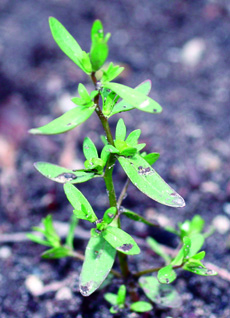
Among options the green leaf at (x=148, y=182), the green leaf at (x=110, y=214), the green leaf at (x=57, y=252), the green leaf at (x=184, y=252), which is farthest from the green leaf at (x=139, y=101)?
the green leaf at (x=57, y=252)

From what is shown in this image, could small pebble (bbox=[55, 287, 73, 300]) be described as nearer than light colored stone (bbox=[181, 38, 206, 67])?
Yes

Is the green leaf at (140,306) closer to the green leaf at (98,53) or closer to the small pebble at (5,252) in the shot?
the small pebble at (5,252)

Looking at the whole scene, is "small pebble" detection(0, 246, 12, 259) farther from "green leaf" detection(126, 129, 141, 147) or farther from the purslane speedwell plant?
"green leaf" detection(126, 129, 141, 147)

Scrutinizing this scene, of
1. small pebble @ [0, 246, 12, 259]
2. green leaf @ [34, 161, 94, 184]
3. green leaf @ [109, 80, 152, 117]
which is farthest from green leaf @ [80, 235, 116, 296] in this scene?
small pebble @ [0, 246, 12, 259]

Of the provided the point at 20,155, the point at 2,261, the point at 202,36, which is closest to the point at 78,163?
the point at 20,155

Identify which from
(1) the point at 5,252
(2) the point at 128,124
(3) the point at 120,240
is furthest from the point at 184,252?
(2) the point at 128,124

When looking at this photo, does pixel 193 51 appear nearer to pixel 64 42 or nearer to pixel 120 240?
pixel 64 42

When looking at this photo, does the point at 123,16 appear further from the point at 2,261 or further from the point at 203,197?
the point at 2,261
